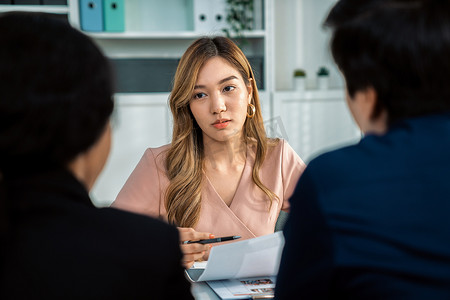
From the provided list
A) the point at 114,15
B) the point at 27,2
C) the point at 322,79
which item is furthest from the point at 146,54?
the point at 322,79

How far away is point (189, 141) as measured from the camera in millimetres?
1829

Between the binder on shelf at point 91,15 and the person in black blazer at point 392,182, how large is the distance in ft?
9.43

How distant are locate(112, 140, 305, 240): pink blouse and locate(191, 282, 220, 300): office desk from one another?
384 millimetres

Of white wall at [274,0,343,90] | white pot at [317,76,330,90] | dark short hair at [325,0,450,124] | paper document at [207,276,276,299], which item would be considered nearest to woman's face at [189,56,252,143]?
paper document at [207,276,276,299]

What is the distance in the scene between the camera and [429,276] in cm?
72

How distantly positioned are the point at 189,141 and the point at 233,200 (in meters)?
0.28

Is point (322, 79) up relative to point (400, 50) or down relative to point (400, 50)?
down

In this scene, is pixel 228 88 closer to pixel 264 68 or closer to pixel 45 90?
pixel 45 90

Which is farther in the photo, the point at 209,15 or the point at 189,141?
the point at 209,15

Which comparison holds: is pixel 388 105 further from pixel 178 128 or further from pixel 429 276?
pixel 178 128

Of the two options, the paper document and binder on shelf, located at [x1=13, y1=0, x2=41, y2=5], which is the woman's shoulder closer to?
the paper document

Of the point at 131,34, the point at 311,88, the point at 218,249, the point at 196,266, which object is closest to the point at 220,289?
the point at 218,249

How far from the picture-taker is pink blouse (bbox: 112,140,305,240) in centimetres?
166

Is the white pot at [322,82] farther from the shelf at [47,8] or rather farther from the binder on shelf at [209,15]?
the shelf at [47,8]
